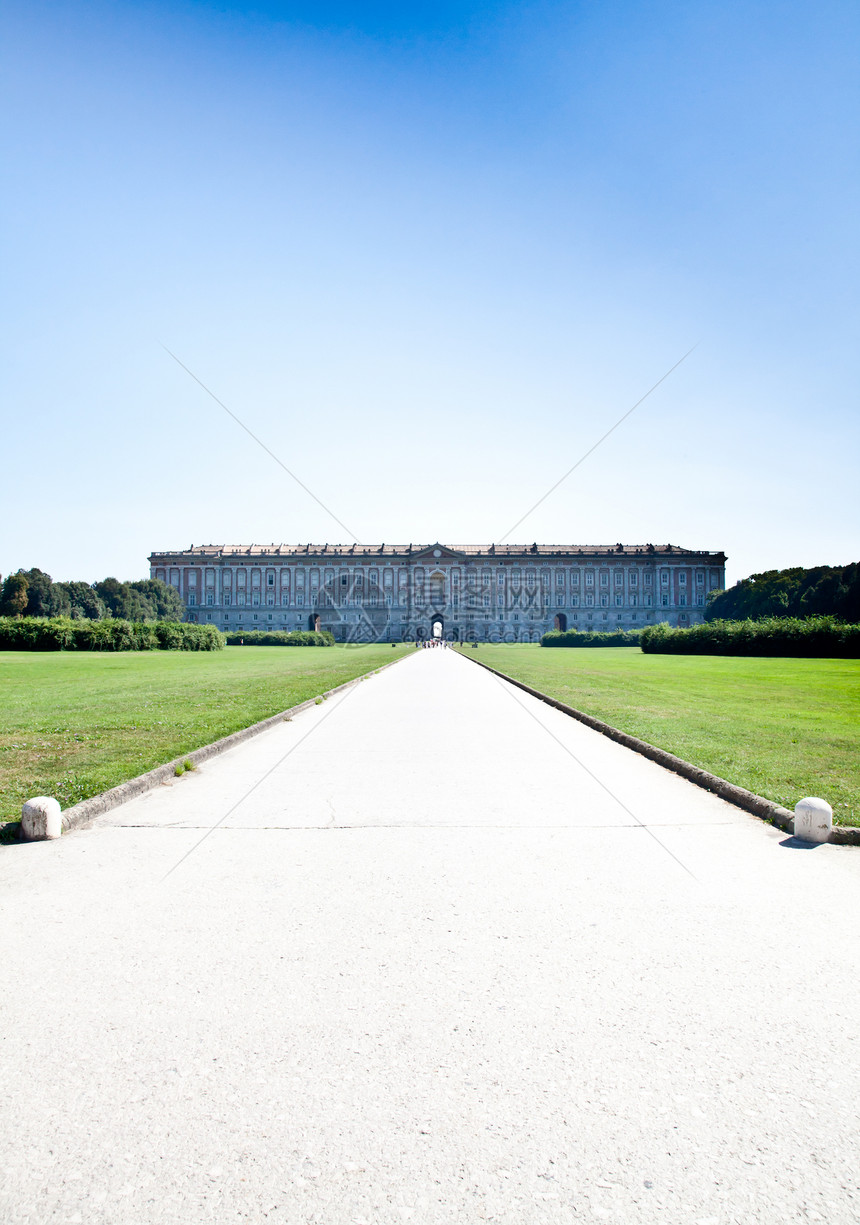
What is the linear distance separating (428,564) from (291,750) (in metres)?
123

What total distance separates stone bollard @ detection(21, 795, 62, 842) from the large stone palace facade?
407 feet

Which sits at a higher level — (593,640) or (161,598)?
(161,598)

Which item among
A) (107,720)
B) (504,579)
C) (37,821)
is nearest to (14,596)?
(504,579)

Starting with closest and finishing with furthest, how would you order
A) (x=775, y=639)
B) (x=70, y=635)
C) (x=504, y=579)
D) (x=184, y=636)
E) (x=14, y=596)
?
(x=775, y=639) < (x=70, y=635) < (x=184, y=636) < (x=14, y=596) < (x=504, y=579)

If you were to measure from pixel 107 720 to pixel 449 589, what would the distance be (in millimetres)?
120187

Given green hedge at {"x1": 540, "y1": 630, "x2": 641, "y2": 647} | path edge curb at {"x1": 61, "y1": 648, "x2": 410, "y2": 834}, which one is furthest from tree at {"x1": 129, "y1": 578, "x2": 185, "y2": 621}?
path edge curb at {"x1": 61, "y1": 648, "x2": 410, "y2": 834}

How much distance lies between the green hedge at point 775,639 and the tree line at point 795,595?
20024 millimetres

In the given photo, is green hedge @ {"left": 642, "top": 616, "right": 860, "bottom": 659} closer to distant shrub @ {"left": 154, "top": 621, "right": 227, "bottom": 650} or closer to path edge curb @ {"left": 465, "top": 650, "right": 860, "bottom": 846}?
path edge curb @ {"left": 465, "top": 650, "right": 860, "bottom": 846}

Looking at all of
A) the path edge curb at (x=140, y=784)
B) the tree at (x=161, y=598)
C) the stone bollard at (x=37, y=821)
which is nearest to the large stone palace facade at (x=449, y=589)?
the tree at (x=161, y=598)

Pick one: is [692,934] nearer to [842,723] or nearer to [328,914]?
[328,914]

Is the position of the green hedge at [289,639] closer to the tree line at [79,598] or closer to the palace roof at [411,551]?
the tree line at [79,598]

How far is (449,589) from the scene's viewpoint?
133m

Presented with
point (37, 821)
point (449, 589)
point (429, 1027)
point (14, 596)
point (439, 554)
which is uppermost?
point (439, 554)

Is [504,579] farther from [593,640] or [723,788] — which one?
[723,788]
